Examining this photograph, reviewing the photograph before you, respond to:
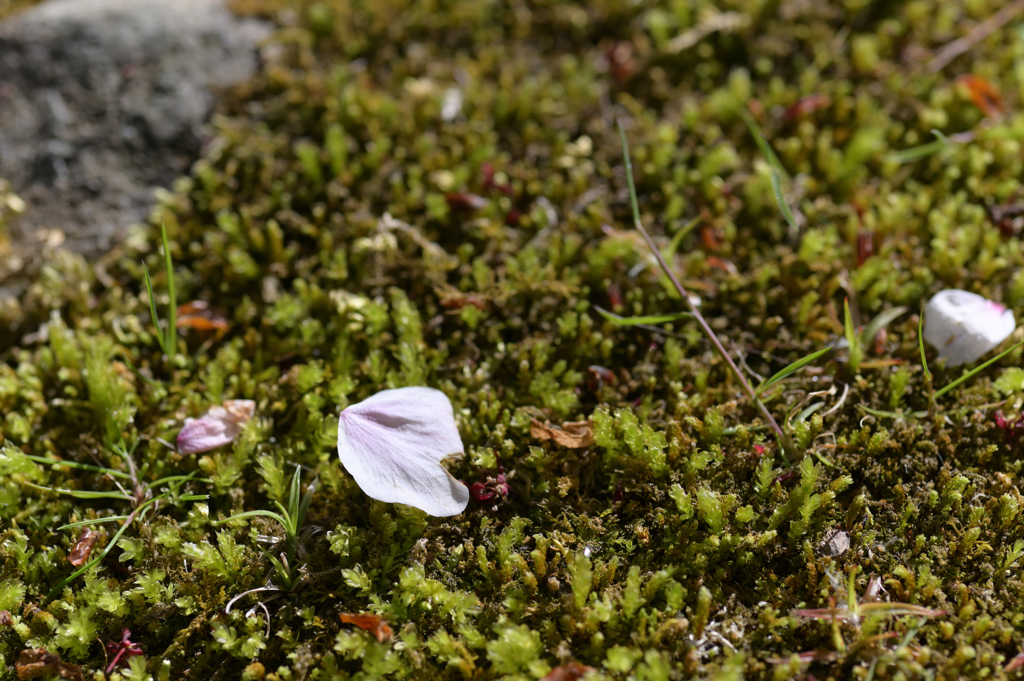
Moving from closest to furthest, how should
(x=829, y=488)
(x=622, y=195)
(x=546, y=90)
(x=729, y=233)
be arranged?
(x=829, y=488), (x=729, y=233), (x=622, y=195), (x=546, y=90)

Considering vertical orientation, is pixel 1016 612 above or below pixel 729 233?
below

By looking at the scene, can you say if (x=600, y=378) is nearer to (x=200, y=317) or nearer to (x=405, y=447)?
(x=405, y=447)

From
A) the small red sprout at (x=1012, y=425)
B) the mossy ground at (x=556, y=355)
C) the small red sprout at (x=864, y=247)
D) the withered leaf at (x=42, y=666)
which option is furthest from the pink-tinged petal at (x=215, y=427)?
the small red sprout at (x=1012, y=425)

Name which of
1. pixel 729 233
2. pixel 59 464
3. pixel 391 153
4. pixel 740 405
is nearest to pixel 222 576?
pixel 59 464

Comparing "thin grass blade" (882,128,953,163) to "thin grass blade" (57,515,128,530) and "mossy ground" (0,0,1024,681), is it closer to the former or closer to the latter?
"mossy ground" (0,0,1024,681)

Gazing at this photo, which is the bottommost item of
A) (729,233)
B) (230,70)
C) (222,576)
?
(222,576)

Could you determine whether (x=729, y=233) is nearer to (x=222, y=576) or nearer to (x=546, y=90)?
(x=546, y=90)

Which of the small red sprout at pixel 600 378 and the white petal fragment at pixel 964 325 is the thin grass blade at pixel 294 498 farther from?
the white petal fragment at pixel 964 325
